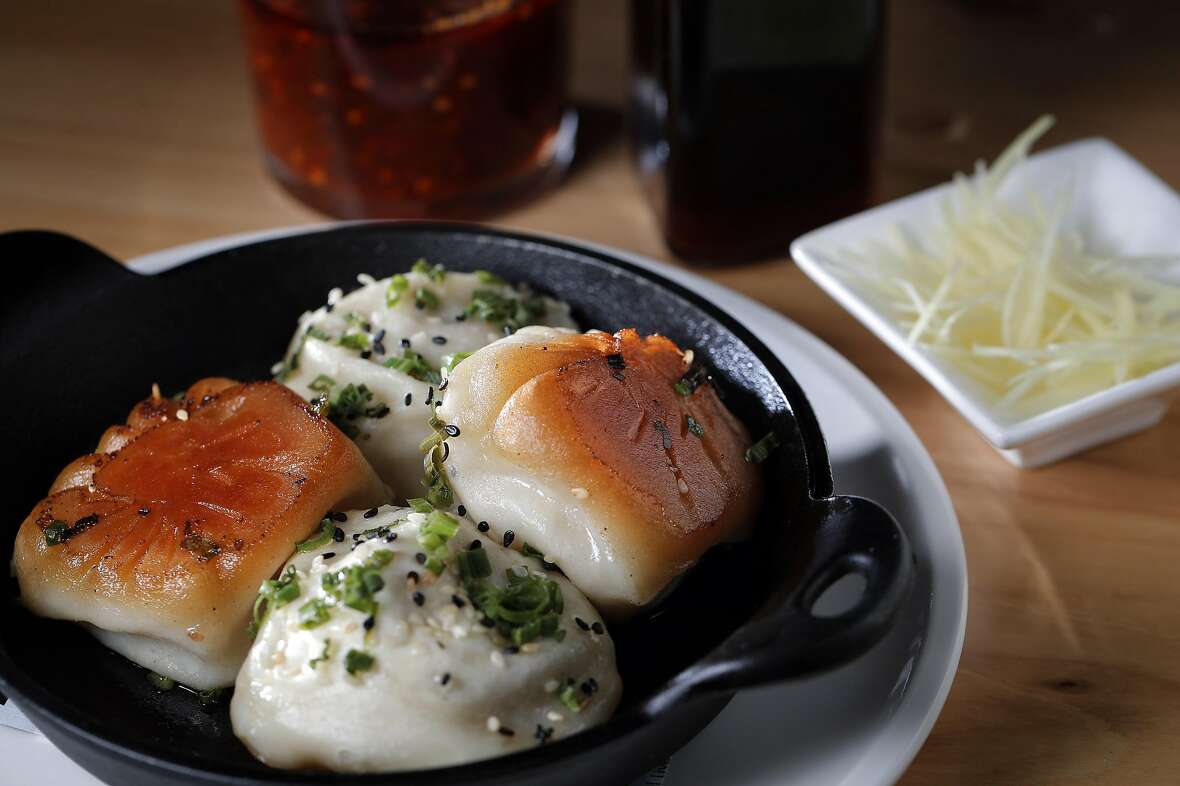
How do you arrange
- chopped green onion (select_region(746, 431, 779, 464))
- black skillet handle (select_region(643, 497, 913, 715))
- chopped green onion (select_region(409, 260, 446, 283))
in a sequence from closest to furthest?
black skillet handle (select_region(643, 497, 913, 715)) → chopped green onion (select_region(746, 431, 779, 464)) → chopped green onion (select_region(409, 260, 446, 283))

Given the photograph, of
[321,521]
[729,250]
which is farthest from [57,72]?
[321,521]

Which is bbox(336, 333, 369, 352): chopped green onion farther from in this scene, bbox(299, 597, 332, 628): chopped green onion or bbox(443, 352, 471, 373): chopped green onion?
bbox(299, 597, 332, 628): chopped green onion

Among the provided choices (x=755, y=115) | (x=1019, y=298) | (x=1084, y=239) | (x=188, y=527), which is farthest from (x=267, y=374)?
(x=1084, y=239)

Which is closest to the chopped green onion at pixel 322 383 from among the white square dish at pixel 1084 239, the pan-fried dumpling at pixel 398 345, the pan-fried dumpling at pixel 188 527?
the pan-fried dumpling at pixel 398 345

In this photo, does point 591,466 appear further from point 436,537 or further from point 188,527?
point 188,527

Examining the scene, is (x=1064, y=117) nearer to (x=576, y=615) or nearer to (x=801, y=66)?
(x=801, y=66)

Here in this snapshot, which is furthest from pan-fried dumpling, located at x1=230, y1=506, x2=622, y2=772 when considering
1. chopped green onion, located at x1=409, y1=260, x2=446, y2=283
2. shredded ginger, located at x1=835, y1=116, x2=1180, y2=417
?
shredded ginger, located at x1=835, y1=116, x2=1180, y2=417
